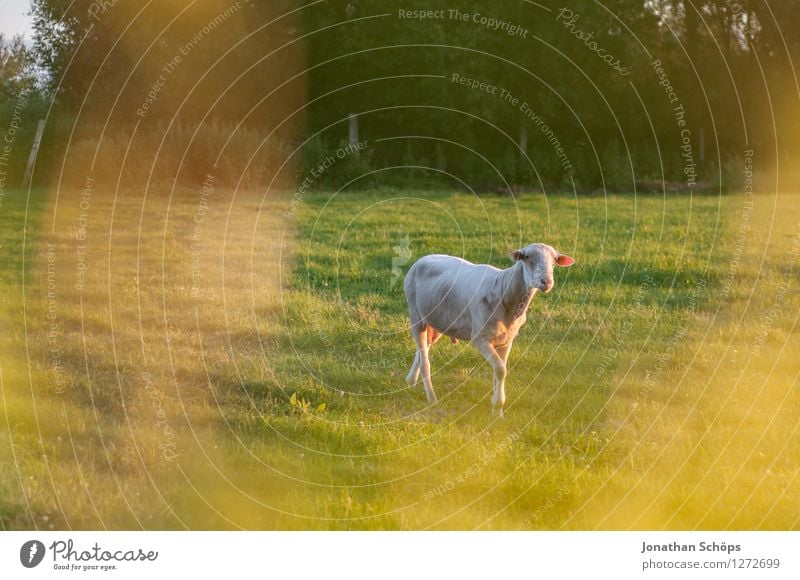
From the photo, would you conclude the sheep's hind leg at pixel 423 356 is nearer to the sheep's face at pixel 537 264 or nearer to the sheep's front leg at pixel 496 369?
the sheep's front leg at pixel 496 369

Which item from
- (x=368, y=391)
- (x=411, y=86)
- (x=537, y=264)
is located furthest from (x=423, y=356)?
(x=411, y=86)

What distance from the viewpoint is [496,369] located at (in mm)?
10680

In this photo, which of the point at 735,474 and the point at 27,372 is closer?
the point at 735,474

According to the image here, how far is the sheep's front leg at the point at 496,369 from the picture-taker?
1062 cm

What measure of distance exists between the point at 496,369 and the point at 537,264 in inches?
56.6

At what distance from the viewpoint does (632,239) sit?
73.3 ft

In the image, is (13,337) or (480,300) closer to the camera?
(480,300)

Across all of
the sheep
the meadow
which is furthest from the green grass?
the sheep

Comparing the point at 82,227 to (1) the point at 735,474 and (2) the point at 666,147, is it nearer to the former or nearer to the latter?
(1) the point at 735,474

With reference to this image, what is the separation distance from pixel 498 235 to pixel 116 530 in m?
15.7

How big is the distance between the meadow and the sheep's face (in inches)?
67.6

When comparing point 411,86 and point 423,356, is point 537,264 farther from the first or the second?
point 411,86

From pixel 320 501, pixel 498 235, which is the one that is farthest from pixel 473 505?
pixel 498 235

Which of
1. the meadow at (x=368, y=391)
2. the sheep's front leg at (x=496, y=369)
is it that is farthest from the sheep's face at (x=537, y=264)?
the meadow at (x=368, y=391)
